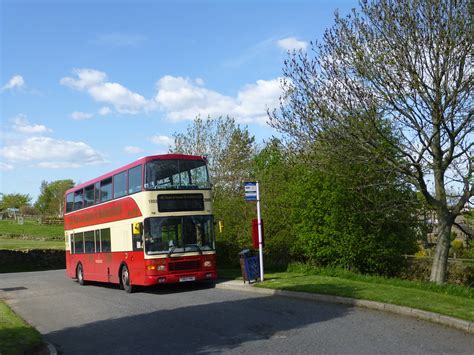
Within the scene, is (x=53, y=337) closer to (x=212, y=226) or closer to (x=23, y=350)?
(x=23, y=350)

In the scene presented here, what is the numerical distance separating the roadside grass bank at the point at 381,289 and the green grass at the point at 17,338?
6868 millimetres

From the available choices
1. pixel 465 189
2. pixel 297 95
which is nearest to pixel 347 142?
pixel 297 95

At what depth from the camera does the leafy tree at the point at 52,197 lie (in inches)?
4149

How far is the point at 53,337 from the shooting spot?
416 inches

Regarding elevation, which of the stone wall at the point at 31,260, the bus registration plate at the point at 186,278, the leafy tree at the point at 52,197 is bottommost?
the stone wall at the point at 31,260

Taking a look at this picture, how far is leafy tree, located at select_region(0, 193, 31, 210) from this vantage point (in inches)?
4776

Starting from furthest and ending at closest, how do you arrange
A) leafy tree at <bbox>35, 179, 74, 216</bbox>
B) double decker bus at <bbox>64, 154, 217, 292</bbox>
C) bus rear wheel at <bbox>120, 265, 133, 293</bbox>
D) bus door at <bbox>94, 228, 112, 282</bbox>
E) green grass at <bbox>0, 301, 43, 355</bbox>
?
leafy tree at <bbox>35, 179, 74, 216</bbox> < bus door at <bbox>94, 228, 112, 282</bbox> < bus rear wheel at <bbox>120, 265, 133, 293</bbox> < double decker bus at <bbox>64, 154, 217, 292</bbox> < green grass at <bbox>0, 301, 43, 355</bbox>

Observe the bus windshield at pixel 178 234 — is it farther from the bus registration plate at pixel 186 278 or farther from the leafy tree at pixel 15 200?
the leafy tree at pixel 15 200

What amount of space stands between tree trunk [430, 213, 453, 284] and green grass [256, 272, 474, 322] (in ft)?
10.1

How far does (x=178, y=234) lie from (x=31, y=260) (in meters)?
26.7

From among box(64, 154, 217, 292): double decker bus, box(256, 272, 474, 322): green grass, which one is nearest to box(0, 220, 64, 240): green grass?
box(64, 154, 217, 292): double decker bus

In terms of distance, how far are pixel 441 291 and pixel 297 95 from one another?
301 inches

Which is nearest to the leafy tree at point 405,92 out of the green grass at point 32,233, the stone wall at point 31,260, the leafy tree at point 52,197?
the stone wall at point 31,260

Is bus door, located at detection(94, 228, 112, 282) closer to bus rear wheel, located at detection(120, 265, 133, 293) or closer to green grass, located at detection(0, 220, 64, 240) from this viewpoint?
bus rear wheel, located at detection(120, 265, 133, 293)
